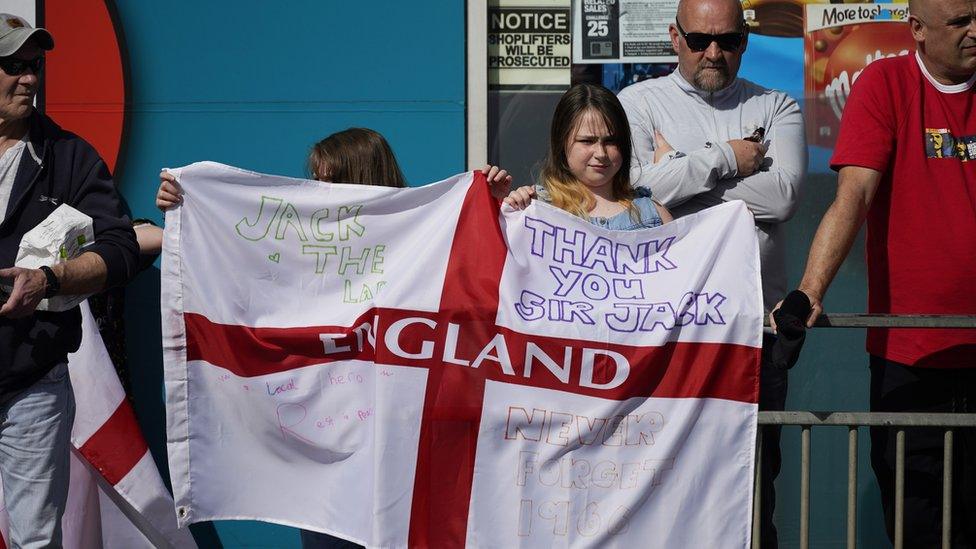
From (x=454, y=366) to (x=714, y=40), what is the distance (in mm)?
1615

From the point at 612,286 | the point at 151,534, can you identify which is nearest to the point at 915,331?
the point at 612,286

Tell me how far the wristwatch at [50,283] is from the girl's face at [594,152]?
5.82ft

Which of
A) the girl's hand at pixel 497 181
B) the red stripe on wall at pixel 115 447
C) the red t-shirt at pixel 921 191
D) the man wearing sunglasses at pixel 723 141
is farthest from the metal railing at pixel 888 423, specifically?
the red stripe on wall at pixel 115 447

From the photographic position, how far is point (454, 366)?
3975 millimetres

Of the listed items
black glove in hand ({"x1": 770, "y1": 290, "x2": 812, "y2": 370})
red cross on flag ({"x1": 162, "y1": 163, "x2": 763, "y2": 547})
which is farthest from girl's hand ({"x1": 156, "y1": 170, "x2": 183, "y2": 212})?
black glove in hand ({"x1": 770, "y1": 290, "x2": 812, "y2": 370})

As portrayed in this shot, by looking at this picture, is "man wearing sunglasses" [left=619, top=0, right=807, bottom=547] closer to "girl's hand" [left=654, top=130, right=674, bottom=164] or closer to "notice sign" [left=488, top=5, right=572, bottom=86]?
"girl's hand" [left=654, top=130, right=674, bottom=164]

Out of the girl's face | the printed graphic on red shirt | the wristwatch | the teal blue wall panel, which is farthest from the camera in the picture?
the teal blue wall panel

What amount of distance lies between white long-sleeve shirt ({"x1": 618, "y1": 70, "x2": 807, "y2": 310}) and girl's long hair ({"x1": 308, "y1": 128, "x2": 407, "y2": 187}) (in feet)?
3.01

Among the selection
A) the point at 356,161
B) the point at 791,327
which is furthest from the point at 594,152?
the point at 791,327

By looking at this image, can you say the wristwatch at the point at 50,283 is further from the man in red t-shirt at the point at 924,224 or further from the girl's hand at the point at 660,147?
the man in red t-shirt at the point at 924,224

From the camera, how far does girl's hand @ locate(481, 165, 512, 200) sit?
422 cm

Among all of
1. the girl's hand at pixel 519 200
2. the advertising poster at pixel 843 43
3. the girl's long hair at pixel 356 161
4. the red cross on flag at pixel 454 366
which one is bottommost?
the red cross on flag at pixel 454 366

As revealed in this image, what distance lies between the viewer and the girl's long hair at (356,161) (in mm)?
4523

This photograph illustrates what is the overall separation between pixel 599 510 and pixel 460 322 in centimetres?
75
